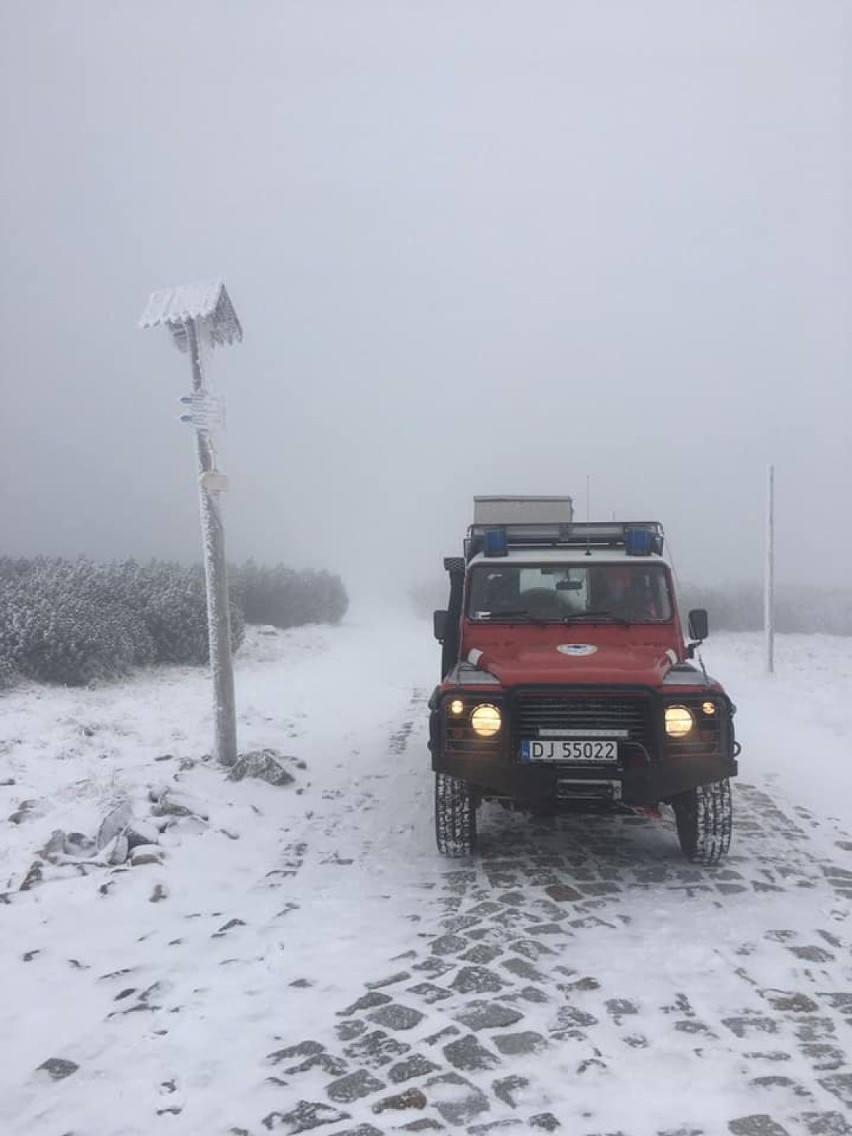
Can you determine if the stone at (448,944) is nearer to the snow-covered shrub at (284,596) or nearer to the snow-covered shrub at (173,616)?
the snow-covered shrub at (173,616)

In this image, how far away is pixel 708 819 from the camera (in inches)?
212

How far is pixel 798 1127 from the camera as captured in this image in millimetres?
2709

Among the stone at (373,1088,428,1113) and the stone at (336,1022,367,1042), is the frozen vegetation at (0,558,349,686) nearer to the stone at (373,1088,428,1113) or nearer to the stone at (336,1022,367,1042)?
the stone at (336,1022,367,1042)

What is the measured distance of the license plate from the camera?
515cm

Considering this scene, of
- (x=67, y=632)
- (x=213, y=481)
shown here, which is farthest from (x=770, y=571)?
(x=67, y=632)

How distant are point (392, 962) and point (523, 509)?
22.1 feet

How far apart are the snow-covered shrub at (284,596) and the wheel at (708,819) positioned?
47.3 ft

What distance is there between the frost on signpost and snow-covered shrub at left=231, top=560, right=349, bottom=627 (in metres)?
11.1

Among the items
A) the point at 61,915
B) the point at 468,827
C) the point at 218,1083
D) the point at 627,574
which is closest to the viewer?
the point at 218,1083

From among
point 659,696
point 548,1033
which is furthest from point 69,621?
point 548,1033

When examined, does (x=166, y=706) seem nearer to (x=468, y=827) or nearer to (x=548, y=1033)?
(x=468, y=827)

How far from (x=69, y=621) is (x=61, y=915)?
7.26 meters

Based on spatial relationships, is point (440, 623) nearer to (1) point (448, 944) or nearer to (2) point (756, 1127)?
(1) point (448, 944)

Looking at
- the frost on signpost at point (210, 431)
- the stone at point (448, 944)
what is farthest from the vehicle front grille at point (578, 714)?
the frost on signpost at point (210, 431)
